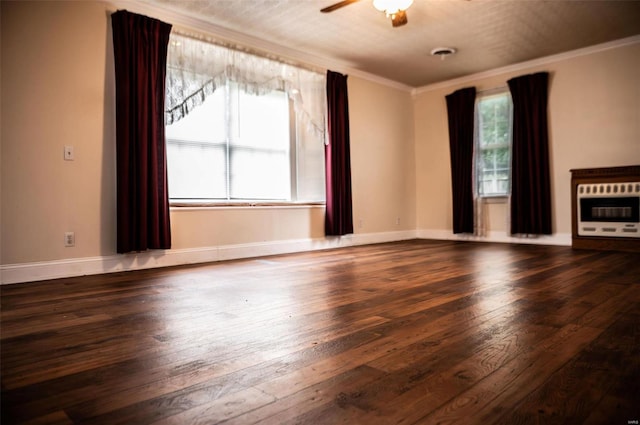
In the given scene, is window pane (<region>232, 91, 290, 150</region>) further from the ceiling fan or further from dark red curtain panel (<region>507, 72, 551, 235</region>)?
dark red curtain panel (<region>507, 72, 551, 235</region>)

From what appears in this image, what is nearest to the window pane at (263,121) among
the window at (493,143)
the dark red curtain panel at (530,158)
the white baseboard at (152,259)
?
the white baseboard at (152,259)

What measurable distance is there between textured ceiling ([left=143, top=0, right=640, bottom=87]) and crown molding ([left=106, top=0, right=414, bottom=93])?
0.03m

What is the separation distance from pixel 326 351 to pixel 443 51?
4466mm

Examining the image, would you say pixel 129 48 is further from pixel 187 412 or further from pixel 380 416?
pixel 380 416

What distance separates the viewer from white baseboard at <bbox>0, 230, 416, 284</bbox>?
3176 mm

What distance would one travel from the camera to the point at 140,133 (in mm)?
3613

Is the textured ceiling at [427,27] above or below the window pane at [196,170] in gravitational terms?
above

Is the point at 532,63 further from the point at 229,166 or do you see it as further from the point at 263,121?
the point at 229,166

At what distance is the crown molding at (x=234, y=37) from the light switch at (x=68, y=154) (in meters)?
1.27

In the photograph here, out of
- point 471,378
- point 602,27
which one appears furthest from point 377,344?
point 602,27

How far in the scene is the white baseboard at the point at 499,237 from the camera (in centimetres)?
523

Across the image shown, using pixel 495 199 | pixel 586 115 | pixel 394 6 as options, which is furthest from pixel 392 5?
pixel 495 199

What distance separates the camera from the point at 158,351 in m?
1.60

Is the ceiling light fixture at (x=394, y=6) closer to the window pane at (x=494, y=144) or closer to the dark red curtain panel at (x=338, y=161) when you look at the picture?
the dark red curtain panel at (x=338, y=161)
